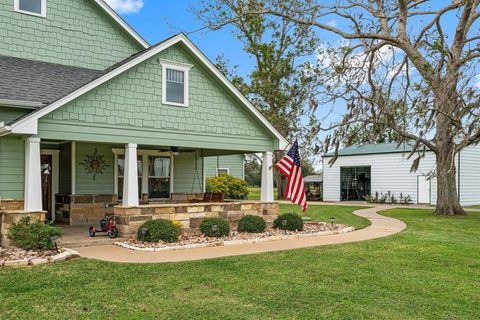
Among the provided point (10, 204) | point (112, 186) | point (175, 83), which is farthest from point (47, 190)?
point (175, 83)

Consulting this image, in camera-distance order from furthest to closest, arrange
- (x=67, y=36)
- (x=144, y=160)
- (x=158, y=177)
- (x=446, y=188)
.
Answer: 1. (x=446, y=188)
2. (x=158, y=177)
3. (x=144, y=160)
4. (x=67, y=36)

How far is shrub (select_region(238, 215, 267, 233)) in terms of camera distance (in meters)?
12.4

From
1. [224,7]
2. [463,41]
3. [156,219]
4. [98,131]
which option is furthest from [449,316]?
[224,7]

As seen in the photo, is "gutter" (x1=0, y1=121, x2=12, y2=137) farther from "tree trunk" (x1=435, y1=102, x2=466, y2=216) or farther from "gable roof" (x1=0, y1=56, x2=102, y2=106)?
"tree trunk" (x1=435, y1=102, x2=466, y2=216)

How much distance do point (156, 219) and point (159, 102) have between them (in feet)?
10.1

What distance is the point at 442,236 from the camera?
12633 mm

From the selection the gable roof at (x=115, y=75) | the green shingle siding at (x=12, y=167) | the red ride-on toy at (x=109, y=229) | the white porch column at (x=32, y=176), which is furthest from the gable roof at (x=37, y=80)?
the red ride-on toy at (x=109, y=229)

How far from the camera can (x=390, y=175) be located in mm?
29453

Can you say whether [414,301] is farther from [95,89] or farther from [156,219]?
[95,89]

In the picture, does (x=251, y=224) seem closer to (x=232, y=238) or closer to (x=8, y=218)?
(x=232, y=238)

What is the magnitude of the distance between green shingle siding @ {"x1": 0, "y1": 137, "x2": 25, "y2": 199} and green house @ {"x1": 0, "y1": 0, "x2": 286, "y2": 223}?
2 cm

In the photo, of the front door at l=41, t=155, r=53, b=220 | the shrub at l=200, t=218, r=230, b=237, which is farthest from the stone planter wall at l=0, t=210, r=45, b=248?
the shrub at l=200, t=218, r=230, b=237

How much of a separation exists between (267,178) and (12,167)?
702cm

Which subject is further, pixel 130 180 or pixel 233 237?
pixel 233 237
